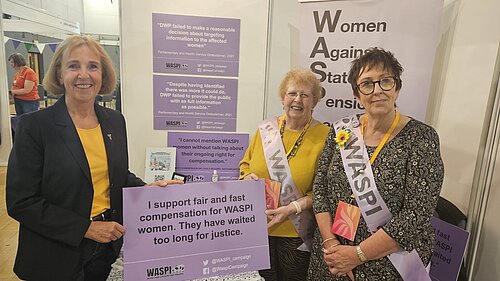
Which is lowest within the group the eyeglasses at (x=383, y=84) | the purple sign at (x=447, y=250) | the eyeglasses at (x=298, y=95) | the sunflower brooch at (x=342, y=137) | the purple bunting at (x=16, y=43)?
the purple sign at (x=447, y=250)

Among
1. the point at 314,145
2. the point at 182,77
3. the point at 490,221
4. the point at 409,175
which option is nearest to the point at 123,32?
the point at 182,77

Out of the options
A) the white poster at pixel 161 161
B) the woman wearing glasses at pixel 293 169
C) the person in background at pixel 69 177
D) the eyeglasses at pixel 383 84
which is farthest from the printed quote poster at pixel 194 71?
the eyeglasses at pixel 383 84

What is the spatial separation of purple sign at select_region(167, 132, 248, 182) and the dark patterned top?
1.28m

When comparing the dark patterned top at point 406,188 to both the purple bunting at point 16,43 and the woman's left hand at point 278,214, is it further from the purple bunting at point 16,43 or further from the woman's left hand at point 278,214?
the purple bunting at point 16,43

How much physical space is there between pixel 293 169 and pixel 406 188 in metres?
0.55

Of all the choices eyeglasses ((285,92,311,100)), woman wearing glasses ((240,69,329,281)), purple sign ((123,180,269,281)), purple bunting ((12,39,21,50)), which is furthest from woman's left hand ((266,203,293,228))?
purple bunting ((12,39,21,50))

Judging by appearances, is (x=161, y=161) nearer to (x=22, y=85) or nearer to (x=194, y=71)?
(x=194, y=71)

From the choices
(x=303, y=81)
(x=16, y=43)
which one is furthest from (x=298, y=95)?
(x=16, y=43)

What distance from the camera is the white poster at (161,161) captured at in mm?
2404

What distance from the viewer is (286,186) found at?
5.19ft

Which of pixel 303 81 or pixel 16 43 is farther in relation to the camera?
pixel 16 43

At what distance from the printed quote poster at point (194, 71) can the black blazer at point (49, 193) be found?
A: 1.16 metres

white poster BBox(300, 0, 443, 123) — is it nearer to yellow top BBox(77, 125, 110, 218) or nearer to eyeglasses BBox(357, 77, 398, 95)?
eyeglasses BBox(357, 77, 398, 95)

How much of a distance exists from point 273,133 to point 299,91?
0.84ft
